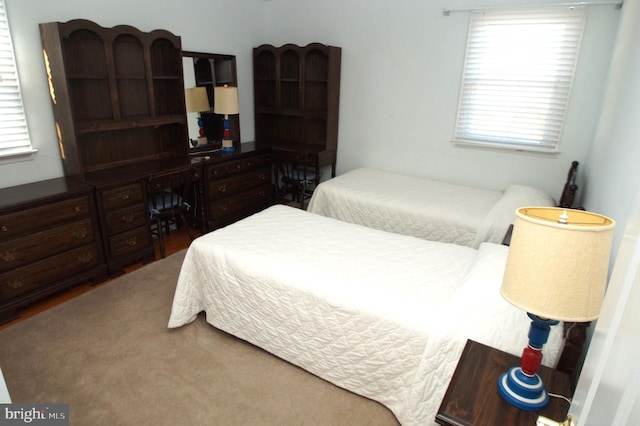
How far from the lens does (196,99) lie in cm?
389

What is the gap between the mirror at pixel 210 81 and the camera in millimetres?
3787

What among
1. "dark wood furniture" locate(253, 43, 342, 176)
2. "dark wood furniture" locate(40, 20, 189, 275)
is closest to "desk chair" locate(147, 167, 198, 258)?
"dark wood furniture" locate(40, 20, 189, 275)

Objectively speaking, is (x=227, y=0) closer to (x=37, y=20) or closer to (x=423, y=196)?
(x=37, y=20)

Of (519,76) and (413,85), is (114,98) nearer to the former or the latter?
(413,85)

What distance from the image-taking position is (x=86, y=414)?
1.80m

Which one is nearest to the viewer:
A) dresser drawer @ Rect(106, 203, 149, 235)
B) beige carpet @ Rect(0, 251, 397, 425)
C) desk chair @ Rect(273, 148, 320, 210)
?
beige carpet @ Rect(0, 251, 397, 425)

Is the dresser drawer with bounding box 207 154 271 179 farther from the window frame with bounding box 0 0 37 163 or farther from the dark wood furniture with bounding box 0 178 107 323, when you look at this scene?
the window frame with bounding box 0 0 37 163

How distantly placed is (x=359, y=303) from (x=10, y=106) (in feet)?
9.19

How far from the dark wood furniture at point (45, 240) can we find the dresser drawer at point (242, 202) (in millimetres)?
1215

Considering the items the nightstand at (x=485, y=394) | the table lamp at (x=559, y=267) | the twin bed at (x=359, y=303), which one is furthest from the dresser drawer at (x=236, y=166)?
the table lamp at (x=559, y=267)

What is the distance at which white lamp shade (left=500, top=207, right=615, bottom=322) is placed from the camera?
862 millimetres

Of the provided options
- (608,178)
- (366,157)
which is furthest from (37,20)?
(608,178)

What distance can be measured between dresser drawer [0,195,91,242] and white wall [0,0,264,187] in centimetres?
51

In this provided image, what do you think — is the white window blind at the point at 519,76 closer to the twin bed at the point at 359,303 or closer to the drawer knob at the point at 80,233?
the twin bed at the point at 359,303
